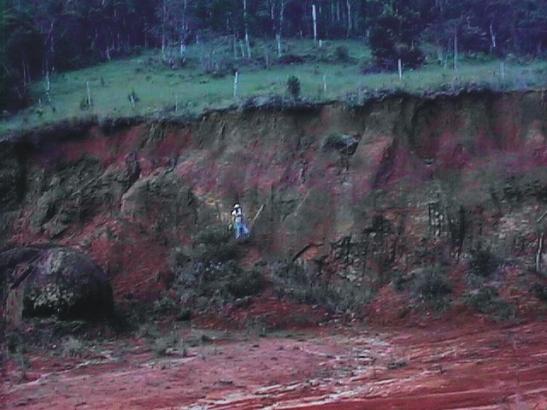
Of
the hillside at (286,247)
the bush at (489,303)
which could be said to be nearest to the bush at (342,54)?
the hillside at (286,247)

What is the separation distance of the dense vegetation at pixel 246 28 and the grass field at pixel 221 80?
0.80 m

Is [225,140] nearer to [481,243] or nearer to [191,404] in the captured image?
[481,243]

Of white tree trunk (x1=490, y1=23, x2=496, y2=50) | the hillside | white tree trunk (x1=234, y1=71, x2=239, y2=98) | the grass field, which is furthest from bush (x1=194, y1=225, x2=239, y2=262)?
white tree trunk (x1=490, y1=23, x2=496, y2=50)

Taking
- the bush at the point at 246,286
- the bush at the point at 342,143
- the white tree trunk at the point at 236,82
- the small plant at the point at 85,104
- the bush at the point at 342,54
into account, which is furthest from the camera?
the bush at the point at 342,54

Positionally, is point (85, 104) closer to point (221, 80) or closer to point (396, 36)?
point (221, 80)

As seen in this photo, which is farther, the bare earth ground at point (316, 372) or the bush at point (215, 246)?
the bush at point (215, 246)

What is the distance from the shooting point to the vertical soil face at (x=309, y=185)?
2075 cm

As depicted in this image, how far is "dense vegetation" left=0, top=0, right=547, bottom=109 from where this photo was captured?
35844 mm

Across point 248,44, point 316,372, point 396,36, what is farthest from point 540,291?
point 248,44

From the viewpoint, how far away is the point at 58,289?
58.0 ft

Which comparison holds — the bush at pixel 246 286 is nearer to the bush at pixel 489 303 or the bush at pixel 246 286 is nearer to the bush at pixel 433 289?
the bush at pixel 433 289

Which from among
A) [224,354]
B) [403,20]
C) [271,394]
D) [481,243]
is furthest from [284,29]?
[271,394]

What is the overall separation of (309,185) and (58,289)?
25.2 ft

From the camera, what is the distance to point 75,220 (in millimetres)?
24047
